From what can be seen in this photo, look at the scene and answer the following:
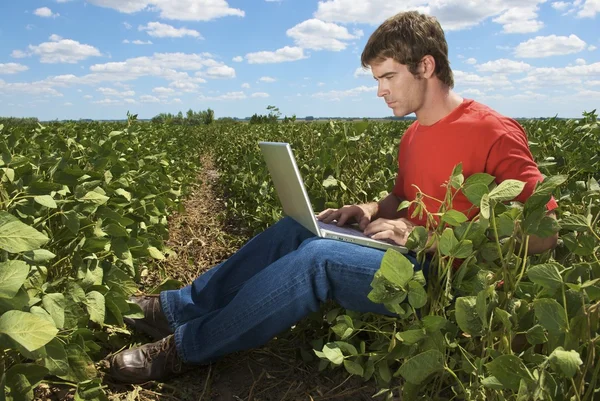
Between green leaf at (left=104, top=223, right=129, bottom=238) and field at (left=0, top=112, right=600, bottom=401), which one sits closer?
field at (left=0, top=112, right=600, bottom=401)

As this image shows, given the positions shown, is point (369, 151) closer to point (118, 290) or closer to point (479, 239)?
point (118, 290)

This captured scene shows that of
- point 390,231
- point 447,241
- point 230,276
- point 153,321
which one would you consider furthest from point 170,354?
point 447,241

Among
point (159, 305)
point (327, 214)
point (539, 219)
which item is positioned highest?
point (539, 219)

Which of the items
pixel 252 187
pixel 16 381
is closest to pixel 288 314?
pixel 16 381

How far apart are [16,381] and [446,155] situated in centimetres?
156

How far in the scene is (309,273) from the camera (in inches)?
73.3

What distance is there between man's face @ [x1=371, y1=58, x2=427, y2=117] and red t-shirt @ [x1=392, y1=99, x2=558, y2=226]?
0.43ft

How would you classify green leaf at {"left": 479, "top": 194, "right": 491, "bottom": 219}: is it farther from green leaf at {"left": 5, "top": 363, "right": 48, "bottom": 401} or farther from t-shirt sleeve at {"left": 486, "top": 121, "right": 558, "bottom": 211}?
green leaf at {"left": 5, "top": 363, "right": 48, "bottom": 401}

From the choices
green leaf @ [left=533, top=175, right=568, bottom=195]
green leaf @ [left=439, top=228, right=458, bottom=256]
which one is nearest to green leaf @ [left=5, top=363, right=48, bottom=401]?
green leaf @ [left=439, top=228, right=458, bottom=256]

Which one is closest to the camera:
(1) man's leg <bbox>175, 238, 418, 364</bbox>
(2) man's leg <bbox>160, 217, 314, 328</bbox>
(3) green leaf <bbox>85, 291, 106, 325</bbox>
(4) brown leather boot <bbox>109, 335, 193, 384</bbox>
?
(3) green leaf <bbox>85, 291, 106, 325</bbox>

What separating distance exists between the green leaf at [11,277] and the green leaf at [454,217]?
0.95m

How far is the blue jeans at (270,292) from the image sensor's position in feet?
6.06

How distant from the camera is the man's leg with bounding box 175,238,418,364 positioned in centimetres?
183

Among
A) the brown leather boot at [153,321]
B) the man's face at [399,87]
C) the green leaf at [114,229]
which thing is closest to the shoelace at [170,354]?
the brown leather boot at [153,321]
